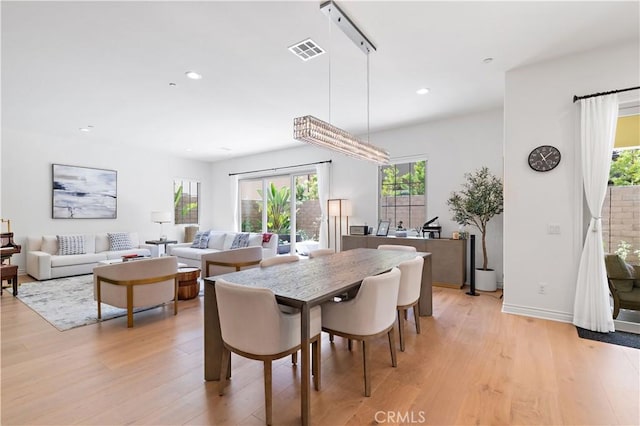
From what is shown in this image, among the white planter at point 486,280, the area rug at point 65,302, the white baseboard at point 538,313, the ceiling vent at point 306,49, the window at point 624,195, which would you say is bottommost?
the area rug at point 65,302

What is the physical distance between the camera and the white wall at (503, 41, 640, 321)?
321cm

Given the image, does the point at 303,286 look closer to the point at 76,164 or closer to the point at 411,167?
the point at 411,167

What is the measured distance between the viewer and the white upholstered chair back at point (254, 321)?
1734 mm

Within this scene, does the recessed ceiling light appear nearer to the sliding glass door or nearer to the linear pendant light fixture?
the linear pendant light fixture

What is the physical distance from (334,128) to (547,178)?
2610mm

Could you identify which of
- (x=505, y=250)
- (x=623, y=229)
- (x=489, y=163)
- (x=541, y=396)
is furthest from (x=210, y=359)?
(x=489, y=163)

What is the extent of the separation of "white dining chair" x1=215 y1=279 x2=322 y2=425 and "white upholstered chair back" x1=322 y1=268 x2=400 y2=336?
360 mm

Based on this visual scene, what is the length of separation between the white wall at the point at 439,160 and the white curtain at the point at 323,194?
142 millimetres

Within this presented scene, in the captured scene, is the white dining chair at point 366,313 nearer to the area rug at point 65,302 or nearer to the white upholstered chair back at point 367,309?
the white upholstered chair back at point 367,309

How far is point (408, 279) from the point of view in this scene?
2.64 m

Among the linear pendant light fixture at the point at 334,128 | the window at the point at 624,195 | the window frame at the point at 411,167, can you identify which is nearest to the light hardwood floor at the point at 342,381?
the window at the point at 624,195

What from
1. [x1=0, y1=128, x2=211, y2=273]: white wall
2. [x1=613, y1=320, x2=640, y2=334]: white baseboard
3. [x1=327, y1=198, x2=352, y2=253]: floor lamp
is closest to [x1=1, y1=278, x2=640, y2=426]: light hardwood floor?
[x1=613, y1=320, x2=640, y2=334]: white baseboard

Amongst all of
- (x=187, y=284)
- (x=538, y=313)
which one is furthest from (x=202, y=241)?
(x=538, y=313)

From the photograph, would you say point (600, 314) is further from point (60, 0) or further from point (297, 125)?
point (60, 0)
